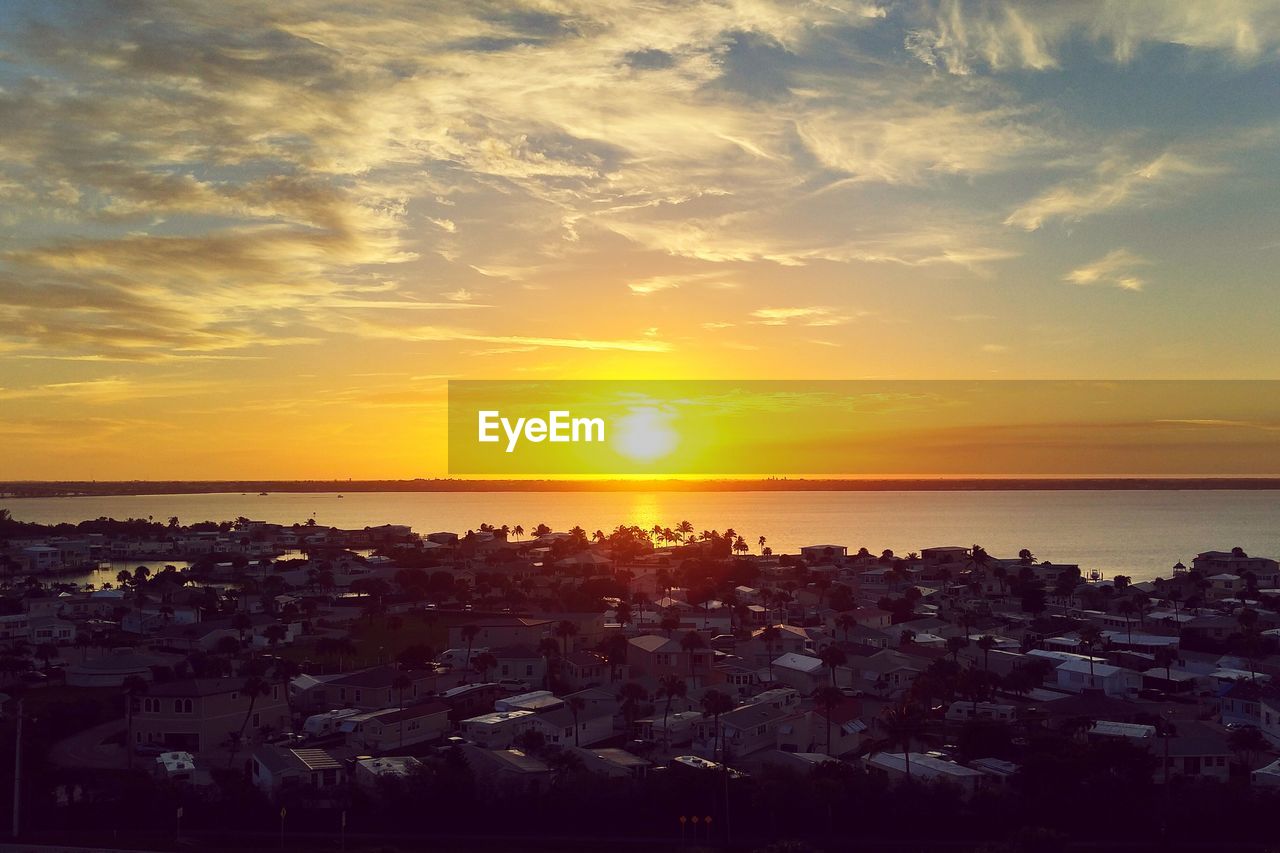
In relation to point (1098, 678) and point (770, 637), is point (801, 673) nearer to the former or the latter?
Answer: point (770, 637)

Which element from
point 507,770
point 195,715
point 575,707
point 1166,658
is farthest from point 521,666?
point 1166,658

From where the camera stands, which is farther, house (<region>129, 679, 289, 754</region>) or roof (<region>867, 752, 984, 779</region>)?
house (<region>129, 679, 289, 754</region>)

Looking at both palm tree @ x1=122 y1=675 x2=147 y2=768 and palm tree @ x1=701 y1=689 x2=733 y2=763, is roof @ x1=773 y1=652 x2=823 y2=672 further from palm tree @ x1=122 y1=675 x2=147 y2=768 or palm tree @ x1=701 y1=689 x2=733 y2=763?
palm tree @ x1=122 y1=675 x2=147 y2=768

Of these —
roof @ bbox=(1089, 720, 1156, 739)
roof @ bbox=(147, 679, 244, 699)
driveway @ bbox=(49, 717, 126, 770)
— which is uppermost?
roof @ bbox=(147, 679, 244, 699)

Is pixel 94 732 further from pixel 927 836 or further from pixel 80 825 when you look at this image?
pixel 927 836

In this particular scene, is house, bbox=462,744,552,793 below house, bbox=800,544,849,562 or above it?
below

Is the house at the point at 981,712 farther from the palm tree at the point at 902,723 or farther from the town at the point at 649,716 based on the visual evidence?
the palm tree at the point at 902,723

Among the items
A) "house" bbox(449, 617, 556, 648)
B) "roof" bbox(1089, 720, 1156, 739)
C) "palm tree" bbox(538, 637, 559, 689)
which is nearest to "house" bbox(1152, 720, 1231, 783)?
"roof" bbox(1089, 720, 1156, 739)

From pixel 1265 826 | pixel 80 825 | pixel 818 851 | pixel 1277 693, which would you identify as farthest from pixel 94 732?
pixel 1277 693
